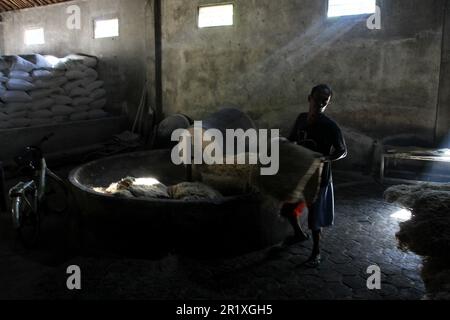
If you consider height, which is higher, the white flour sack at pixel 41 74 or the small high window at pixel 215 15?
→ the small high window at pixel 215 15

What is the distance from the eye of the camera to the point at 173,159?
281 inches

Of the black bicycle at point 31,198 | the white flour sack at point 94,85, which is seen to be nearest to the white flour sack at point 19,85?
the white flour sack at point 94,85

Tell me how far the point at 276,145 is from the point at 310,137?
38cm

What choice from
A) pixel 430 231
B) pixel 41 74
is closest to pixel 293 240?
pixel 430 231

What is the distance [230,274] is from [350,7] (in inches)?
255

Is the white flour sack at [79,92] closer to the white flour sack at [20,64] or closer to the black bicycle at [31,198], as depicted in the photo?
the white flour sack at [20,64]

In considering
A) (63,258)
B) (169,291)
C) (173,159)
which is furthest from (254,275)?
(173,159)

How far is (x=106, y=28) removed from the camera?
11.2 meters

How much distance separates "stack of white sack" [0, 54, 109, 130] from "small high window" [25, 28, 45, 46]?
2.87 m

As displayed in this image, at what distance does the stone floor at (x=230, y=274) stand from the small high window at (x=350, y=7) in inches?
197

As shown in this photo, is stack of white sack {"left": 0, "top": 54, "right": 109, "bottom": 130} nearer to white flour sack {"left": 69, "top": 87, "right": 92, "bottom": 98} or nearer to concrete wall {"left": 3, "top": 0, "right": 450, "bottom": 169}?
white flour sack {"left": 69, "top": 87, "right": 92, "bottom": 98}

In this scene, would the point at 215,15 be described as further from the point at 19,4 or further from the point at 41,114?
the point at 19,4

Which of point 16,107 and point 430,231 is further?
point 16,107

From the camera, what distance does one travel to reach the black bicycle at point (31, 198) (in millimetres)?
4867
